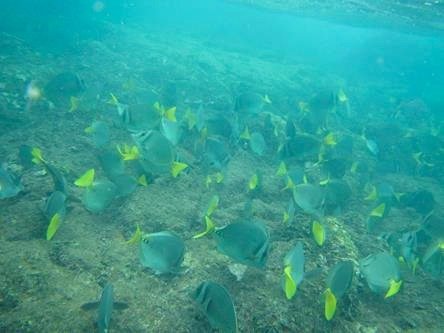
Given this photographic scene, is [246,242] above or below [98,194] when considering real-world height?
above

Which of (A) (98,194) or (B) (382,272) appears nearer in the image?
(B) (382,272)

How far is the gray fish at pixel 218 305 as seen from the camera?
3.22m

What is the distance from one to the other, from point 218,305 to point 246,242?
0.72m

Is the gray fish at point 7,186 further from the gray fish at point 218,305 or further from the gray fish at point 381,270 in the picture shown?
the gray fish at point 381,270

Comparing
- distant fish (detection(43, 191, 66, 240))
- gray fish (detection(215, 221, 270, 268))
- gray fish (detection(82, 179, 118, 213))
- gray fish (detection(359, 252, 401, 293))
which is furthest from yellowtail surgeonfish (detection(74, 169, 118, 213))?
gray fish (detection(359, 252, 401, 293))

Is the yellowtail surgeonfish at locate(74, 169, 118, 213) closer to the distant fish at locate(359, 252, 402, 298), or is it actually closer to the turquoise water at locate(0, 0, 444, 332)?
the turquoise water at locate(0, 0, 444, 332)

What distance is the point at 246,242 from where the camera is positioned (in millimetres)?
3598

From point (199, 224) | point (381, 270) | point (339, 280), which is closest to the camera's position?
point (339, 280)

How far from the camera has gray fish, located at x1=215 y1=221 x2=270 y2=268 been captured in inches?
140

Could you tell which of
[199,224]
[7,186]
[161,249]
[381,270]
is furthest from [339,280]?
[7,186]

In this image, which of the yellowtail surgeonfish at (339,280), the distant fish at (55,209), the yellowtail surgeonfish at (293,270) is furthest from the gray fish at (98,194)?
the yellowtail surgeonfish at (339,280)

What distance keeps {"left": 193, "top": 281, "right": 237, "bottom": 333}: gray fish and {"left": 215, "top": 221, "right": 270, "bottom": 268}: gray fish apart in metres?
0.50

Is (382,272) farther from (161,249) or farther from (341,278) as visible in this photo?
(161,249)

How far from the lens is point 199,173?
7891mm
